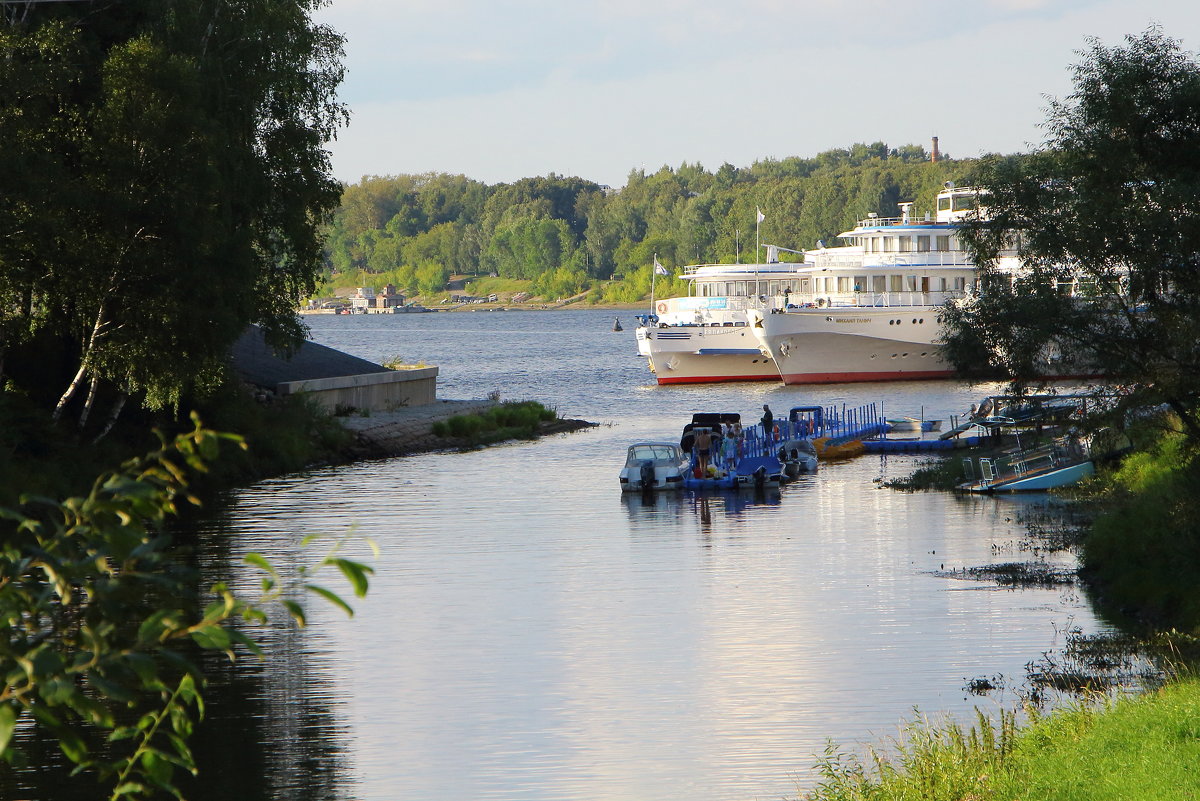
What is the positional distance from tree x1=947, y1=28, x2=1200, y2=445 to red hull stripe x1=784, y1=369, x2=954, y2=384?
6360 centimetres

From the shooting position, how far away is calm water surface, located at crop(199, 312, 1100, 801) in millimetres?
14320

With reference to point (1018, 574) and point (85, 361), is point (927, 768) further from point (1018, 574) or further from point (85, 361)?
point (85, 361)

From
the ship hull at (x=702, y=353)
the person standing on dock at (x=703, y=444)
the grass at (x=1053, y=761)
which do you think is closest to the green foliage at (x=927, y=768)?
→ the grass at (x=1053, y=761)

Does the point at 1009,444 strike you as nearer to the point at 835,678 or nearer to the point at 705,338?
the point at 835,678

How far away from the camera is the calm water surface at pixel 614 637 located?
14320 millimetres

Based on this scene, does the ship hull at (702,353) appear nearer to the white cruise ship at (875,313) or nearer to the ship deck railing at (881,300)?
the white cruise ship at (875,313)

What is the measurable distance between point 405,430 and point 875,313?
135ft

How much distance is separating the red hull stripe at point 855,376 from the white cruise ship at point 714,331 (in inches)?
82.0

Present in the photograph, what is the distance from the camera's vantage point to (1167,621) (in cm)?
1909

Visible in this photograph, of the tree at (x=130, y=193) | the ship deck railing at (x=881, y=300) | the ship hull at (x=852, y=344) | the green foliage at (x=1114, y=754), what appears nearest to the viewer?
the green foliage at (x=1114, y=754)

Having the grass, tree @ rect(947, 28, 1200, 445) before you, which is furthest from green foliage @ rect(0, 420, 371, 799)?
tree @ rect(947, 28, 1200, 445)

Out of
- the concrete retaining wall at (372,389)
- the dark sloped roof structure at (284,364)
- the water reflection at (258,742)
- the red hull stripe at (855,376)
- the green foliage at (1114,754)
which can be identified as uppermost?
the dark sloped roof structure at (284,364)

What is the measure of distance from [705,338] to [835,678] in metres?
71.5

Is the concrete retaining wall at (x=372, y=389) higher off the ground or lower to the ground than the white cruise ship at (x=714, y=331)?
lower
